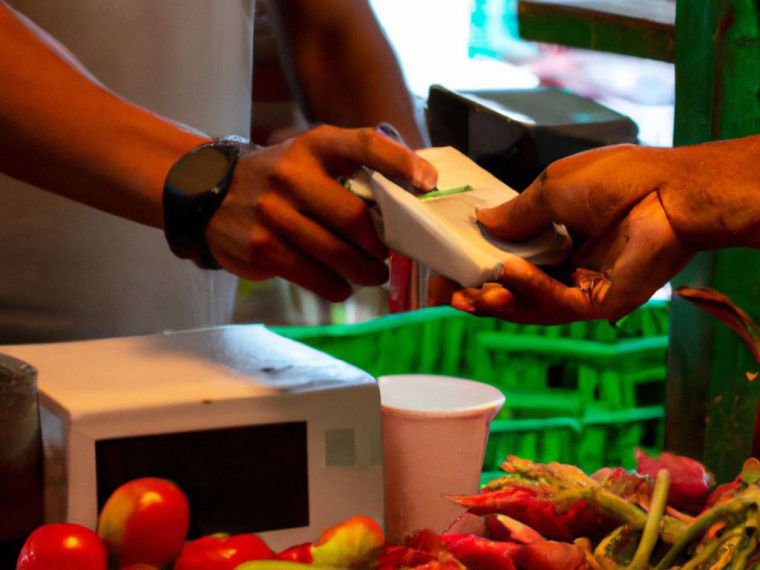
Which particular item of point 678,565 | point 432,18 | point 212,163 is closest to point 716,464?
point 678,565

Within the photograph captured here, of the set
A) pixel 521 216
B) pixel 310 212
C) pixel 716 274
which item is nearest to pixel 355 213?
pixel 310 212

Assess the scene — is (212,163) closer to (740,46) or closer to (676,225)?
(676,225)

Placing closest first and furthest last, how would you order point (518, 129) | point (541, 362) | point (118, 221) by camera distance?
point (518, 129), point (541, 362), point (118, 221)

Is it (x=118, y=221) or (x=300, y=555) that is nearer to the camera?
(x=300, y=555)

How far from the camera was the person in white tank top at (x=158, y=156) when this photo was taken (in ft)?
2.76

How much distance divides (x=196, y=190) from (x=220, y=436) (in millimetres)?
207

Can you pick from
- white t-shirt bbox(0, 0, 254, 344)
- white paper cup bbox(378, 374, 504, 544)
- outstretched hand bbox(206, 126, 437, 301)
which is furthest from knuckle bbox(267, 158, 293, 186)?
white t-shirt bbox(0, 0, 254, 344)

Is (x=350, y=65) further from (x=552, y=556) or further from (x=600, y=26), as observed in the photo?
(x=552, y=556)

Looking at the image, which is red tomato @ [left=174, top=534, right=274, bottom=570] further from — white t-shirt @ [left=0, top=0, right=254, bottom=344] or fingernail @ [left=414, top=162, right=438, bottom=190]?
white t-shirt @ [left=0, top=0, right=254, bottom=344]

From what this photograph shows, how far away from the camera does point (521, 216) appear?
75cm

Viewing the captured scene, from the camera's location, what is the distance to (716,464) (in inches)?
40.9

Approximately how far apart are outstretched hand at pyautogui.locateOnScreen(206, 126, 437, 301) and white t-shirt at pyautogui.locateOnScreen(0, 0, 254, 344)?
0.50 metres

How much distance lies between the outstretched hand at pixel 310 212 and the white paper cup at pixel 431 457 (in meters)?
0.13

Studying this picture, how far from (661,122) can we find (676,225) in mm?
1675
